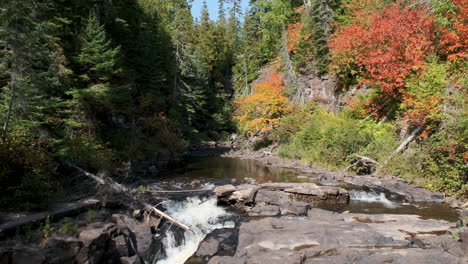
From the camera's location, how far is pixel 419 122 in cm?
1452

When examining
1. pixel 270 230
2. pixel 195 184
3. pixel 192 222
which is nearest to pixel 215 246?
pixel 270 230

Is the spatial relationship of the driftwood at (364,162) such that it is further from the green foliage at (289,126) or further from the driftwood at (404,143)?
the green foliage at (289,126)

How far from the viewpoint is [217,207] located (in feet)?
39.1

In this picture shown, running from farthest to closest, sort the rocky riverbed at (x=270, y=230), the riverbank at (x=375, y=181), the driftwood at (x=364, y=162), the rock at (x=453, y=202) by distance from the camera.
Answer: the driftwood at (x=364, y=162) → the riverbank at (x=375, y=181) → the rock at (x=453, y=202) → the rocky riverbed at (x=270, y=230)

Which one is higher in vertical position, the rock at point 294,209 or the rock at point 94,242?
the rock at point 94,242

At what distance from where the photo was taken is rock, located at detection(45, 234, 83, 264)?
19.4 feet

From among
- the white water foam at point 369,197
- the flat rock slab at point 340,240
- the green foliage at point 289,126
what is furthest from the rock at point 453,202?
the green foliage at point 289,126

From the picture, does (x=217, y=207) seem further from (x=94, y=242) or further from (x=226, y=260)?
(x=94, y=242)

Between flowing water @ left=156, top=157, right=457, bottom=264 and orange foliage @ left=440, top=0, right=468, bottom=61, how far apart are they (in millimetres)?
8889

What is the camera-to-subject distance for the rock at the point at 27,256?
5488mm

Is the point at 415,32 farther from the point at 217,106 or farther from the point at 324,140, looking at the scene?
the point at 217,106

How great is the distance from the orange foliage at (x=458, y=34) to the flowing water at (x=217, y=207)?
8.89 meters

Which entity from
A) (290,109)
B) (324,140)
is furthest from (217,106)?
(324,140)

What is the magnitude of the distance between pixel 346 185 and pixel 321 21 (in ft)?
64.9
